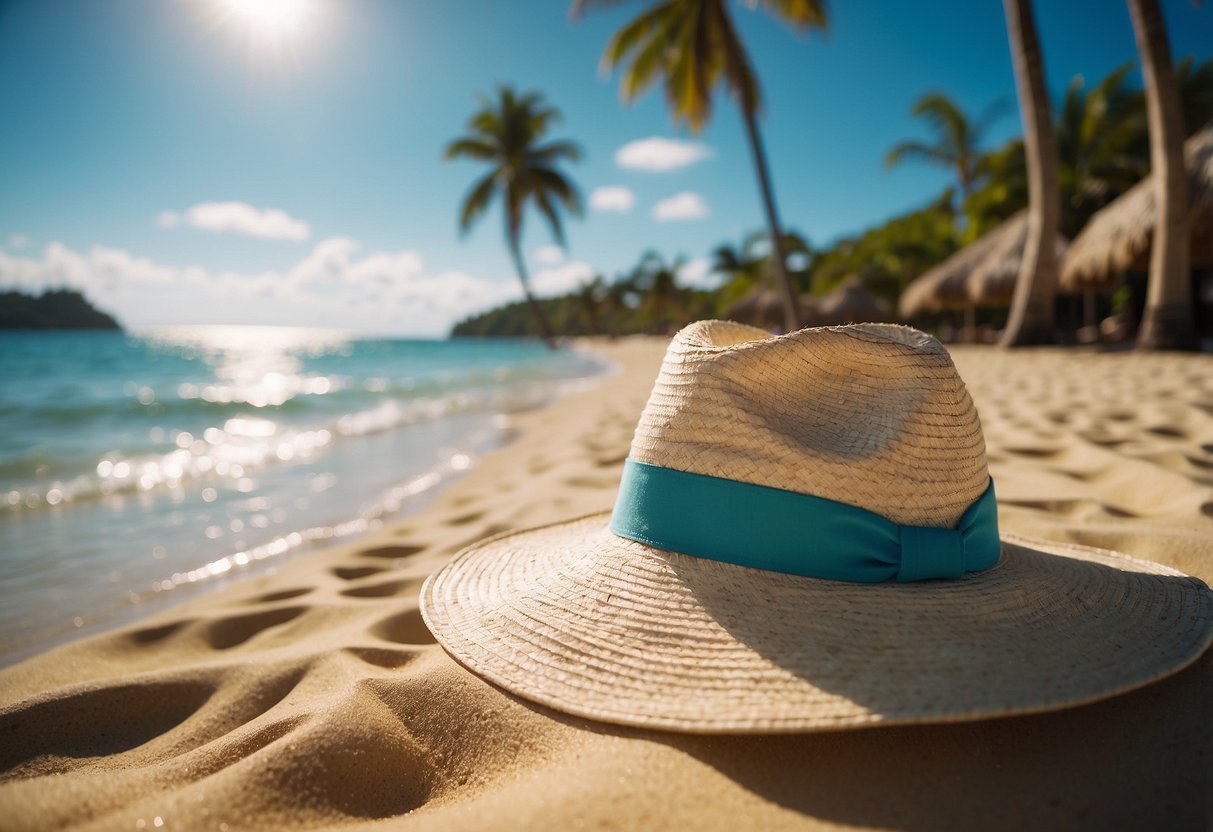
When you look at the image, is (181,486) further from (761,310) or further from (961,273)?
(761,310)

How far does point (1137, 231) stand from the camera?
26.8 feet

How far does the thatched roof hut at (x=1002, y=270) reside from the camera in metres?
11.4

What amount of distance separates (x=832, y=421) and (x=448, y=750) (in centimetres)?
91

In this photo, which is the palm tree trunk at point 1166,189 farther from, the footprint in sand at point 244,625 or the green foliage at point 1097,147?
the footprint in sand at point 244,625

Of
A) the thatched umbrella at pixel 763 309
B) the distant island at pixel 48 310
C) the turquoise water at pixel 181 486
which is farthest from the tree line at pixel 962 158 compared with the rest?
the distant island at pixel 48 310

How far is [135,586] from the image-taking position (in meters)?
2.36

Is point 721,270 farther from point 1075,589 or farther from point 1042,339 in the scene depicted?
point 1075,589

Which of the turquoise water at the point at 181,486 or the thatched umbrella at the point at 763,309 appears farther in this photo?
the thatched umbrella at the point at 763,309

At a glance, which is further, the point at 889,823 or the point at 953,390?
the point at 953,390

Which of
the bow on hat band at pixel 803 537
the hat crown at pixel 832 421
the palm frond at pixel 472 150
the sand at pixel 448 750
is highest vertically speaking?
the palm frond at pixel 472 150

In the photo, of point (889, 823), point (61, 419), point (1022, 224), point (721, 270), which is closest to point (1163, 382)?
point (889, 823)

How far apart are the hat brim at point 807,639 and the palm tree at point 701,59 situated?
31.4ft

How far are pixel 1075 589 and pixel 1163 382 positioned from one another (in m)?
4.53

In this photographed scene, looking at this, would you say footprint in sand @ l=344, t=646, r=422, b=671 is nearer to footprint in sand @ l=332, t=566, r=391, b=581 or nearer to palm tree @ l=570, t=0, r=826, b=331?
footprint in sand @ l=332, t=566, r=391, b=581
